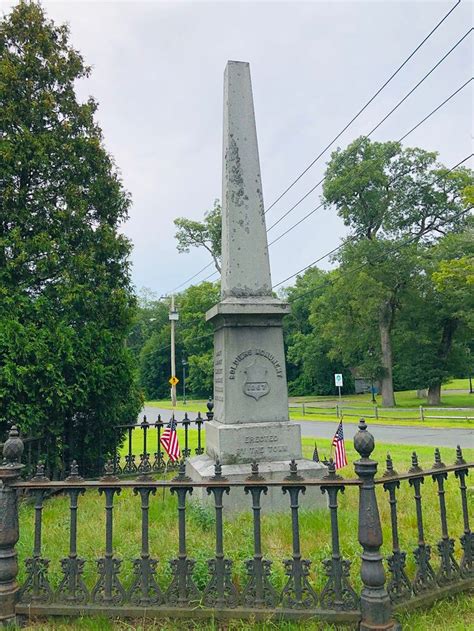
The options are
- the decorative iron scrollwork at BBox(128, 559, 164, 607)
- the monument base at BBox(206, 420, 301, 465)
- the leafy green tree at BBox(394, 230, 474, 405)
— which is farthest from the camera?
the leafy green tree at BBox(394, 230, 474, 405)

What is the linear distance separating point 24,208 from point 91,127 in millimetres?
1950

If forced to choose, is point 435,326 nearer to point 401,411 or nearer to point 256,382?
point 401,411

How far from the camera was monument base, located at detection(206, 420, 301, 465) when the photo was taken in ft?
16.6

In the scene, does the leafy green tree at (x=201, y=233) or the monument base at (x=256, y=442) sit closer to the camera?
the monument base at (x=256, y=442)

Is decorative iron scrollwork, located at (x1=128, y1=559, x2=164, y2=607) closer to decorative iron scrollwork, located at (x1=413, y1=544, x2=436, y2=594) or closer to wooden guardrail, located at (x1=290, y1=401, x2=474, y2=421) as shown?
decorative iron scrollwork, located at (x1=413, y1=544, x2=436, y2=594)

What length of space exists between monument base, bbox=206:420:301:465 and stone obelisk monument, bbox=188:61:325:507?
0.01 m

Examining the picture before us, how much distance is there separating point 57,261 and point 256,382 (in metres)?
3.62

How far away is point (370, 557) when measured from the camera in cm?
280

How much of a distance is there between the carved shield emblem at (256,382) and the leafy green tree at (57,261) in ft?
8.85

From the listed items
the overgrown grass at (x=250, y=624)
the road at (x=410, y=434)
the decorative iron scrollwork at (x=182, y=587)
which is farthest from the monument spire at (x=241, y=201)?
the road at (x=410, y=434)

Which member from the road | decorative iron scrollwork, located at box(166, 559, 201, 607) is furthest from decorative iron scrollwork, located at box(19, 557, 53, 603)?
the road

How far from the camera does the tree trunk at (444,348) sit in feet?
104

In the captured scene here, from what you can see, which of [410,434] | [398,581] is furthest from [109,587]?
[410,434]

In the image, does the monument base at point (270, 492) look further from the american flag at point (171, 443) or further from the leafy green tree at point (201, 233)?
the leafy green tree at point (201, 233)
